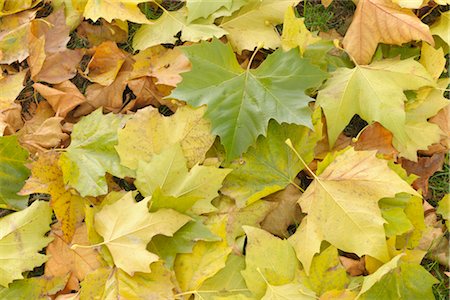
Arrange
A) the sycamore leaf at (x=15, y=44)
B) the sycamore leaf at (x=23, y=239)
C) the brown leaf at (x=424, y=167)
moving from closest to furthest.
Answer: the sycamore leaf at (x=23, y=239) → the brown leaf at (x=424, y=167) → the sycamore leaf at (x=15, y=44)

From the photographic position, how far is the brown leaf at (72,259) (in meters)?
1.45

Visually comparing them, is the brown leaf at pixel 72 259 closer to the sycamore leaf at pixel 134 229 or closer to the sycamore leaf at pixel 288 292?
the sycamore leaf at pixel 134 229

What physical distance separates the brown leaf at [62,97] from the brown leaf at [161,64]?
16 cm

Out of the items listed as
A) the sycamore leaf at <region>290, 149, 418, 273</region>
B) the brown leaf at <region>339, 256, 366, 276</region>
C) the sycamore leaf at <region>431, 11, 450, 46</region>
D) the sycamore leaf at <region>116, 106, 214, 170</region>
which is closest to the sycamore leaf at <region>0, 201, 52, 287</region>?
the sycamore leaf at <region>116, 106, 214, 170</region>

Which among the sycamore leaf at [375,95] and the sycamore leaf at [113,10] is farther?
the sycamore leaf at [113,10]

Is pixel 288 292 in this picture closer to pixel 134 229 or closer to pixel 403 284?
pixel 403 284

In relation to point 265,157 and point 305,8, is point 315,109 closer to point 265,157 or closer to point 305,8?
point 265,157

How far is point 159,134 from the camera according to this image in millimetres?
1466

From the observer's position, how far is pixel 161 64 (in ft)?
5.27

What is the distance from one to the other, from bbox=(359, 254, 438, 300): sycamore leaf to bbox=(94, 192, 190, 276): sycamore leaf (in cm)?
45

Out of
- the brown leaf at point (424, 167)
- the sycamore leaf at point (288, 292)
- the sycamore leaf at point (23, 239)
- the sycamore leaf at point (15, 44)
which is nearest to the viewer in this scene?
the sycamore leaf at point (288, 292)

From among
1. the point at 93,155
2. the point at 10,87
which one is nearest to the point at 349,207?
the point at 93,155

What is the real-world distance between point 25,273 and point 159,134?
0.48 meters

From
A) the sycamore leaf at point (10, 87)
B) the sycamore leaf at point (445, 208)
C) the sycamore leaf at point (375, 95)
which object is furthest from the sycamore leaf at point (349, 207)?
the sycamore leaf at point (10, 87)
